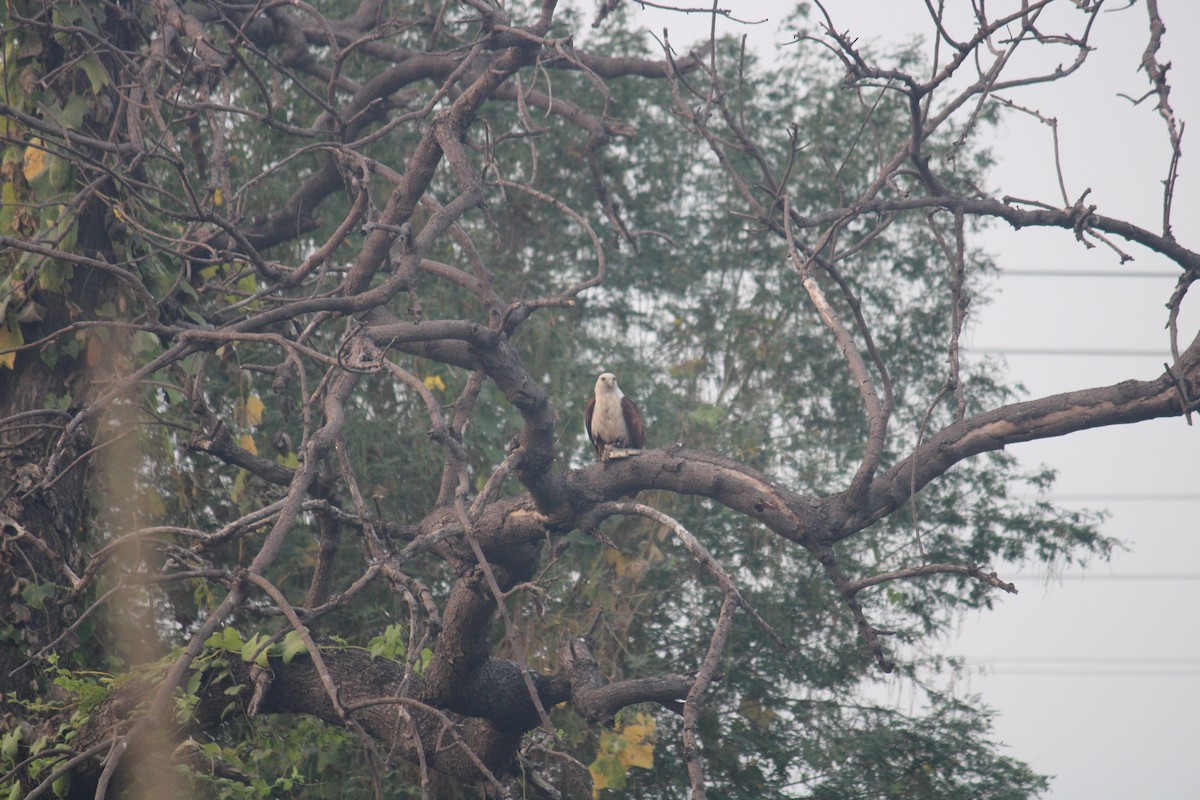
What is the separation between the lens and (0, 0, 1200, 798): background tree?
316 cm

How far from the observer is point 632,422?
484 cm

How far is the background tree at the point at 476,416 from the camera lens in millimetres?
3156

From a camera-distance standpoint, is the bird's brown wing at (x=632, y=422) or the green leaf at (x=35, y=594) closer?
the green leaf at (x=35, y=594)

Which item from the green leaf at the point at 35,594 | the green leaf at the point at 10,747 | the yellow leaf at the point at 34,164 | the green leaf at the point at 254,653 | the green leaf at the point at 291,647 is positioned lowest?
the green leaf at the point at 10,747

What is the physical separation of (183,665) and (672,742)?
4083 mm

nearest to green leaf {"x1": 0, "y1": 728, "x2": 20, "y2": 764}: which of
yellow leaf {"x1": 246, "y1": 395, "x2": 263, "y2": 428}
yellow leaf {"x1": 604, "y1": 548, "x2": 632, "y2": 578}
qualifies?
yellow leaf {"x1": 246, "y1": 395, "x2": 263, "y2": 428}

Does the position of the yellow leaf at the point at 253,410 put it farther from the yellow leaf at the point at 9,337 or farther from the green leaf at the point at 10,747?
the green leaf at the point at 10,747

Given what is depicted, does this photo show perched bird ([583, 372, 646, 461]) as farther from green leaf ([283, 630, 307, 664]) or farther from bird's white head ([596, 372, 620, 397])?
green leaf ([283, 630, 307, 664])

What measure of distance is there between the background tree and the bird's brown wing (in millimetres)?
341

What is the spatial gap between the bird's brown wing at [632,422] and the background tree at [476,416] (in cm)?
34

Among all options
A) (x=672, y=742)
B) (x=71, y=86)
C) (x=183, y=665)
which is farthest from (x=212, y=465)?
(x=183, y=665)

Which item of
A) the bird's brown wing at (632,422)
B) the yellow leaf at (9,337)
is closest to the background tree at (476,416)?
the yellow leaf at (9,337)

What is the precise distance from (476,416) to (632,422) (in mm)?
1006

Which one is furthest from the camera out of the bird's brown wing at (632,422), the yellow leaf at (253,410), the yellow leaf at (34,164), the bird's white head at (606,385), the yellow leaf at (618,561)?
the yellow leaf at (618,561)
